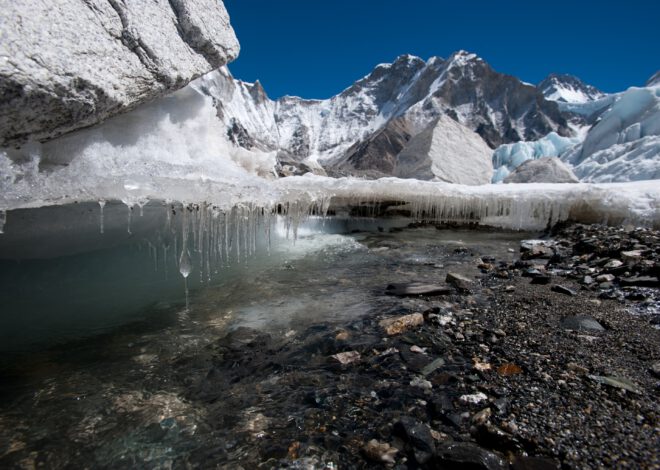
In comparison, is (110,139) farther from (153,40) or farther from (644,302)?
(644,302)

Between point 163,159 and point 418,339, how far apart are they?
13.0 feet

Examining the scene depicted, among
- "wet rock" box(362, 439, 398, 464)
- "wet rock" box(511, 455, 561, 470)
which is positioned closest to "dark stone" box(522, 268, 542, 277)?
"wet rock" box(511, 455, 561, 470)

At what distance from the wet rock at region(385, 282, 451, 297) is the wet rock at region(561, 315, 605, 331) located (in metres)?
1.34

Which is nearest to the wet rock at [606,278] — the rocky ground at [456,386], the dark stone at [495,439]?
the rocky ground at [456,386]

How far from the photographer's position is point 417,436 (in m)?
1.77

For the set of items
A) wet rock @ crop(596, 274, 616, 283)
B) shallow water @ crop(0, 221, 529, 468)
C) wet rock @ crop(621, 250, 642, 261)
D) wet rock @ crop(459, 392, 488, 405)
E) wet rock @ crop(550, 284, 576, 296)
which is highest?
wet rock @ crop(621, 250, 642, 261)

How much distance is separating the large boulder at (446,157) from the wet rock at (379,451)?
16.3 metres

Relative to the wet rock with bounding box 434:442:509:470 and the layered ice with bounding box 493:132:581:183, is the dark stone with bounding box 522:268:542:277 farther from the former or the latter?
the layered ice with bounding box 493:132:581:183

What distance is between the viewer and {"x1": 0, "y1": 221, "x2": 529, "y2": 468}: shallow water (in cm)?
190

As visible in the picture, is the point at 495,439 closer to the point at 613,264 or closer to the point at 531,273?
the point at 531,273

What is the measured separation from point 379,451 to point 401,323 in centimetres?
156

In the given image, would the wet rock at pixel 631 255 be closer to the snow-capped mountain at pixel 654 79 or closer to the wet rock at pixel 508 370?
the wet rock at pixel 508 370

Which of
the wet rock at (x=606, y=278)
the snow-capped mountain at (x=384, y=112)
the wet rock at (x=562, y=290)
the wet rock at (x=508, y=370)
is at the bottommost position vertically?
the wet rock at (x=508, y=370)

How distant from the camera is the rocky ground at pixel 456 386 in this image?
1.65 meters
